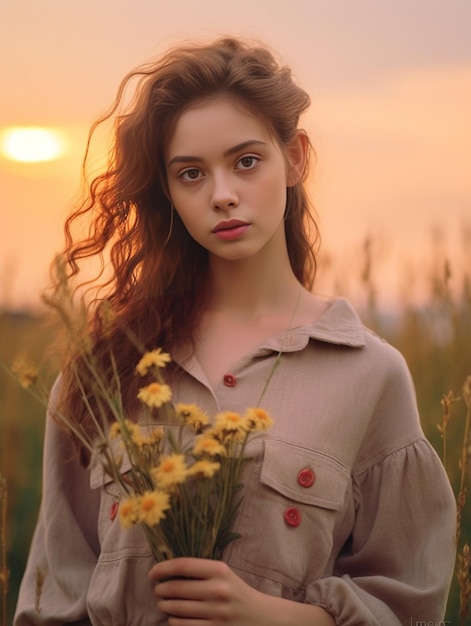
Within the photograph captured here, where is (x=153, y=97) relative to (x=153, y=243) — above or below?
above

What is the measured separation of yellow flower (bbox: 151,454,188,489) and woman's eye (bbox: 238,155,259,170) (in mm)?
670

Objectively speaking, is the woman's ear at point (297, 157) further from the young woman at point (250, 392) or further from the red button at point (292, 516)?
the red button at point (292, 516)

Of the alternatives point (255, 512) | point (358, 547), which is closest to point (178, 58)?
point (255, 512)

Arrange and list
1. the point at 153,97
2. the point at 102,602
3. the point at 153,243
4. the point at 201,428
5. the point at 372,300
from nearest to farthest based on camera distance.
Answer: the point at 201,428
the point at 102,602
the point at 153,97
the point at 153,243
the point at 372,300

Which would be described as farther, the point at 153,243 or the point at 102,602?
the point at 153,243

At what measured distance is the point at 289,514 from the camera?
6.03 ft

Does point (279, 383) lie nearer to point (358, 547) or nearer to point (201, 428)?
point (201, 428)

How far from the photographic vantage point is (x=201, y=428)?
5.78 feet

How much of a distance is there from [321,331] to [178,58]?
0.68 m

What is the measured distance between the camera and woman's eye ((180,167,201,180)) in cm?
195

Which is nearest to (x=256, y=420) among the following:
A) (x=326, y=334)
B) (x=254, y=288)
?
(x=326, y=334)

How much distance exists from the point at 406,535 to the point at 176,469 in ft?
2.25

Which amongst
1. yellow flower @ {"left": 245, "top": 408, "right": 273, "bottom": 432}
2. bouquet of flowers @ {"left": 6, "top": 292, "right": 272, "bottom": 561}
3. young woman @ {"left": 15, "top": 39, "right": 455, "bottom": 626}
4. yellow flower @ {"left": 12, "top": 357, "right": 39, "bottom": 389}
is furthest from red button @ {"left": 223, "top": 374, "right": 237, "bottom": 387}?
yellow flower @ {"left": 12, "top": 357, "right": 39, "bottom": 389}

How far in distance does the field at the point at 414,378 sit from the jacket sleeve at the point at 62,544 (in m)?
0.64
